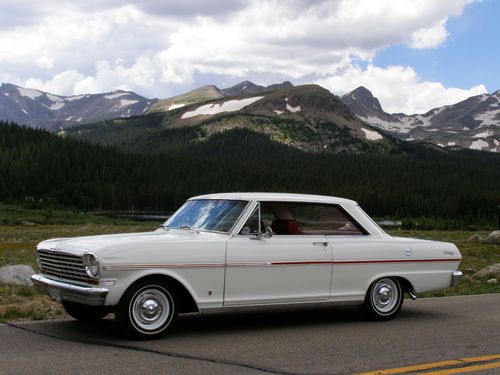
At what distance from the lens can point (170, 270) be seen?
27.6 ft

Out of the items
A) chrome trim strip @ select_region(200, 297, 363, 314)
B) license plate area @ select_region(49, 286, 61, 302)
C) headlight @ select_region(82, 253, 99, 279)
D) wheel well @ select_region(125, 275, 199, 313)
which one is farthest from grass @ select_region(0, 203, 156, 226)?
headlight @ select_region(82, 253, 99, 279)

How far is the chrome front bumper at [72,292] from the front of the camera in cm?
793

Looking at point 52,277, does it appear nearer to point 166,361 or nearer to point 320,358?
point 166,361

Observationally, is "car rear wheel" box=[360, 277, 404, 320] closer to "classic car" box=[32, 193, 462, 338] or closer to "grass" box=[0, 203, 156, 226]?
"classic car" box=[32, 193, 462, 338]

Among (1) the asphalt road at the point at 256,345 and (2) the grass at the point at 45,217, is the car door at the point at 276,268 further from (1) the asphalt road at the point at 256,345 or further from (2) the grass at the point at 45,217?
(2) the grass at the point at 45,217

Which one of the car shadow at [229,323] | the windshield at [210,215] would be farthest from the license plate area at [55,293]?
the windshield at [210,215]

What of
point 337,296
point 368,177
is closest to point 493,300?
point 337,296

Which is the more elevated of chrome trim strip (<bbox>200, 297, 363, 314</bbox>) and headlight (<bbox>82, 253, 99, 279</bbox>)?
headlight (<bbox>82, 253, 99, 279</bbox>)

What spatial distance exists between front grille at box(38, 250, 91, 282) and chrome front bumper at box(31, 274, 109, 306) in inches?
4.6

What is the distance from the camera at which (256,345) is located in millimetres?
8234

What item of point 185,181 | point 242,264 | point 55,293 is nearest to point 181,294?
point 242,264

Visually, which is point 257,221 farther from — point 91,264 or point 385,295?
point 385,295

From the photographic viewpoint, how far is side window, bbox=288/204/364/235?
32.6 ft

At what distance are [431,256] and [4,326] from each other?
21.8 ft
